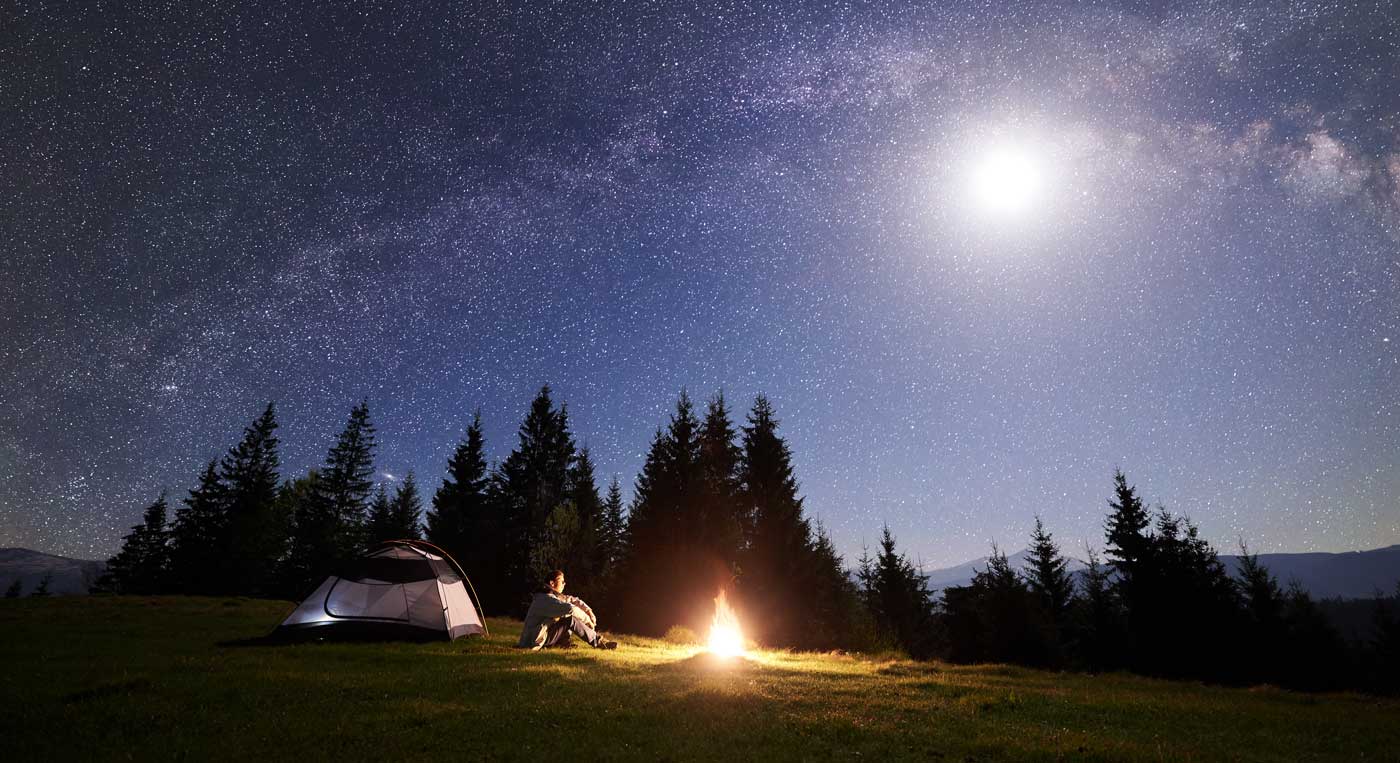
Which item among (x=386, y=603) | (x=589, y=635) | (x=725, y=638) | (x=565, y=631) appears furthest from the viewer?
(x=725, y=638)

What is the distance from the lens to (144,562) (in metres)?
56.4

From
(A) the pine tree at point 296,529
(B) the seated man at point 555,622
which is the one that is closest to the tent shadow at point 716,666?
(B) the seated man at point 555,622

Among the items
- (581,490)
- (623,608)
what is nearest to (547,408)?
(581,490)

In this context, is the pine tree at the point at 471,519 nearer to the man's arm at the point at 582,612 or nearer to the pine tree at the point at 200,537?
the pine tree at the point at 200,537

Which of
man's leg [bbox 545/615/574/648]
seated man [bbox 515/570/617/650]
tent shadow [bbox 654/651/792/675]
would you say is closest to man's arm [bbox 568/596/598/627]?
seated man [bbox 515/570/617/650]

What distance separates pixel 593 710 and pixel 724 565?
2802 centimetres

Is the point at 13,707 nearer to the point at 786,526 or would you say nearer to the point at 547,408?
the point at 786,526

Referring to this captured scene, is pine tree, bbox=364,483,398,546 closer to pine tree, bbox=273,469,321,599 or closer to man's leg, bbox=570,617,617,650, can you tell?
pine tree, bbox=273,469,321,599

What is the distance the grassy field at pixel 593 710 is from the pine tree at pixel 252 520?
141 ft

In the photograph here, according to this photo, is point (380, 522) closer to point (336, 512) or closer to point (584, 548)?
point (336, 512)

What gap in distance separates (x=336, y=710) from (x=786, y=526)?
32996mm

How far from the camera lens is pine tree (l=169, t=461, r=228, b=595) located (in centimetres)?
5009

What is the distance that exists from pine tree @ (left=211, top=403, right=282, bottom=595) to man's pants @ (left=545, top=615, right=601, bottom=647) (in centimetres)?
5074

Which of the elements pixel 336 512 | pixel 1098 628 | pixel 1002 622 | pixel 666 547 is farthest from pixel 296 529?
pixel 1098 628
